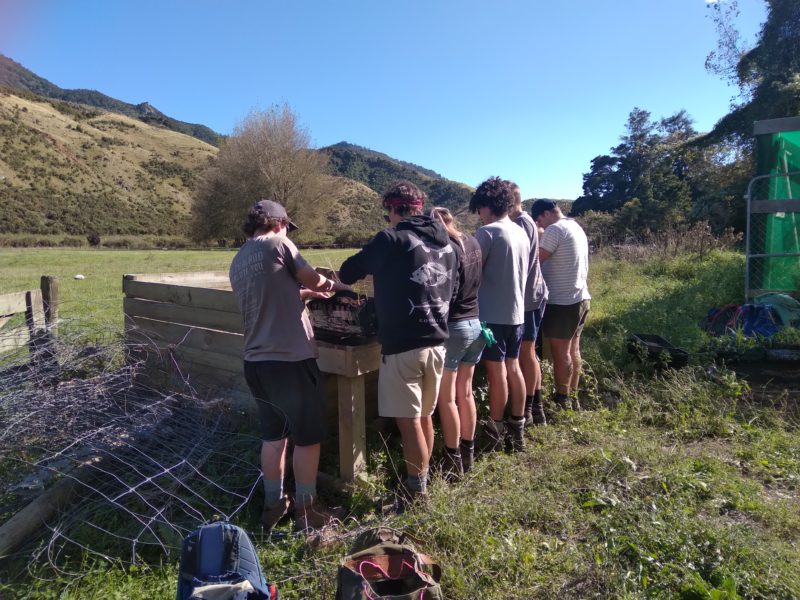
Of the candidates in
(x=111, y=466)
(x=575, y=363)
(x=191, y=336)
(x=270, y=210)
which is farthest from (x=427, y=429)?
(x=191, y=336)

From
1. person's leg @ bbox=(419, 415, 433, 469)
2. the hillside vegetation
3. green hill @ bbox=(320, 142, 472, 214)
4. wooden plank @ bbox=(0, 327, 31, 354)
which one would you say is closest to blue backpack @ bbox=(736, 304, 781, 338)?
person's leg @ bbox=(419, 415, 433, 469)

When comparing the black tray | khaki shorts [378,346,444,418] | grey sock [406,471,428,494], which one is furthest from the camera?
the black tray

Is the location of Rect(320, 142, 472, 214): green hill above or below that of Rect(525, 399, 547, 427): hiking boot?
above

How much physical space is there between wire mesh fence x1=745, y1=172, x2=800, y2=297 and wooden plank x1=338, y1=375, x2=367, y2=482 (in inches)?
264

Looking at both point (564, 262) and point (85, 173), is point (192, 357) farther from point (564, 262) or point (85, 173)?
point (85, 173)

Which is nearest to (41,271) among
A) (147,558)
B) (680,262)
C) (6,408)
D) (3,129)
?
(6,408)

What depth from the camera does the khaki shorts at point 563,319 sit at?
430 centimetres

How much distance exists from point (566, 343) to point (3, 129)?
9077 cm

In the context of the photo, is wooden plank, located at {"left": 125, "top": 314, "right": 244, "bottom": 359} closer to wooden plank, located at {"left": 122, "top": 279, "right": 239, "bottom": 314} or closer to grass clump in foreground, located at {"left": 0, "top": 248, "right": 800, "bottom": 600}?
wooden plank, located at {"left": 122, "top": 279, "right": 239, "bottom": 314}

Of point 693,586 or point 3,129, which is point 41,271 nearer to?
point 693,586

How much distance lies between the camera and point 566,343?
437 centimetres

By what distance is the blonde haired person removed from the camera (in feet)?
10.2

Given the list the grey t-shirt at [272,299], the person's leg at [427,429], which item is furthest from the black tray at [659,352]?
the grey t-shirt at [272,299]

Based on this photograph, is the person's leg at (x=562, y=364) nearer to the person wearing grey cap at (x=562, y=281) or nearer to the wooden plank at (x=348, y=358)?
the person wearing grey cap at (x=562, y=281)
